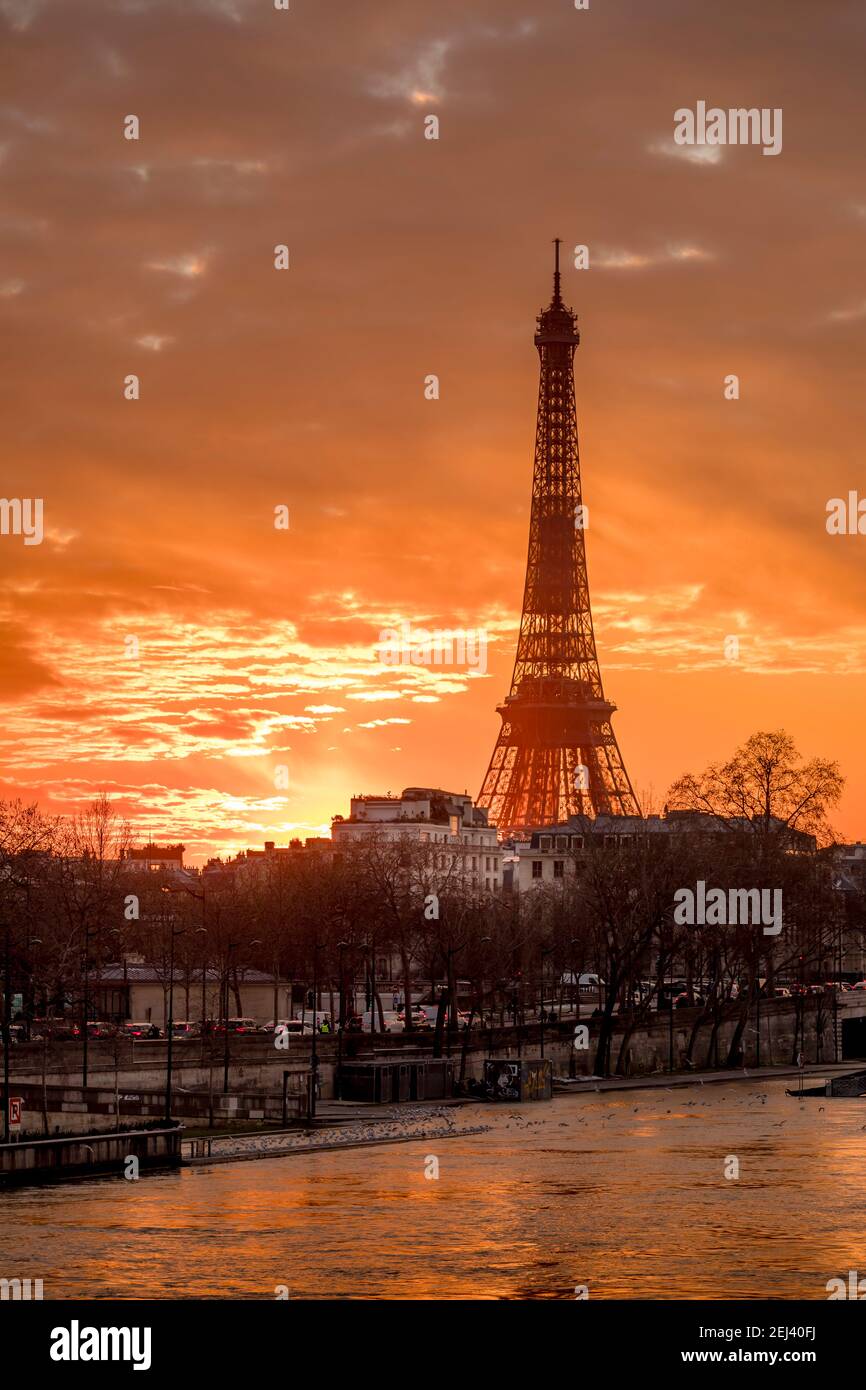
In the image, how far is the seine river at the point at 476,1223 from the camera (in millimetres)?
43000

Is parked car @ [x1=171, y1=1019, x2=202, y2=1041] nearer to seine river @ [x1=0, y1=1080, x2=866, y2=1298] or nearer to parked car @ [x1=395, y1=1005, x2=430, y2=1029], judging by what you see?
parked car @ [x1=395, y1=1005, x2=430, y2=1029]

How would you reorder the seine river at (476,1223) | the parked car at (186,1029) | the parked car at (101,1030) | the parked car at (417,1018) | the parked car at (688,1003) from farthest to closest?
1. the parked car at (688,1003)
2. the parked car at (417,1018)
3. the parked car at (186,1029)
4. the parked car at (101,1030)
5. the seine river at (476,1223)

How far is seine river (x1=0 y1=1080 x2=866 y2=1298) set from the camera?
4300 centimetres

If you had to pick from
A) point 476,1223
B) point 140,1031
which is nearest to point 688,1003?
point 140,1031

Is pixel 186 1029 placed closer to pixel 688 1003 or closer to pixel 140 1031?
pixel 140 1031

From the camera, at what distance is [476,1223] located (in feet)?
171

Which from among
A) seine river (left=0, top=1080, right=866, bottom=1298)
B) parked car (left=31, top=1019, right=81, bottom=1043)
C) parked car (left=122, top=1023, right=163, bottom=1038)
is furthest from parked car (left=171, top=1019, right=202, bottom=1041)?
seine river (left=0, top=1080, right=866, bottom=1298)

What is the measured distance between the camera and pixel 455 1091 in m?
91.1

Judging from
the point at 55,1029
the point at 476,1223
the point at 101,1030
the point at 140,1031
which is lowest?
the point at 476,1223

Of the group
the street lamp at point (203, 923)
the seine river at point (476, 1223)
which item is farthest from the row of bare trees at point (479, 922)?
the seine river at point (476, 1223)

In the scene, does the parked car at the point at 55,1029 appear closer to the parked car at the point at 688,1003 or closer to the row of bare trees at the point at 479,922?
the row of bare trees at the point at 479,922

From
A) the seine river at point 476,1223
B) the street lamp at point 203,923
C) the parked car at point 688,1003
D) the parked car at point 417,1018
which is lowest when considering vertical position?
the seine river at point 476,1223

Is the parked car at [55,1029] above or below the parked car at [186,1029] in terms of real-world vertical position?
above
